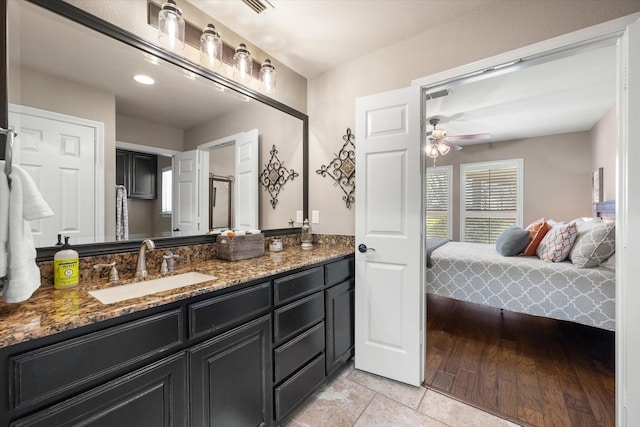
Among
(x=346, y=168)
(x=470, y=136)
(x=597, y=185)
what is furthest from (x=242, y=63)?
(x=597, y=185)

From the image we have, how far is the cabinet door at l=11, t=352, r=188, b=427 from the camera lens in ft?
2.69

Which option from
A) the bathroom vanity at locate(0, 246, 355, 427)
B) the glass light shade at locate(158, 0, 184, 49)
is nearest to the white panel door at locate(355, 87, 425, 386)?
the bathroom vanity at locate(0, 246, 355, 427)

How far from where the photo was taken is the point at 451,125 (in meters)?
4.22

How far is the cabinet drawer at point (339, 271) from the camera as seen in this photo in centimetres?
190

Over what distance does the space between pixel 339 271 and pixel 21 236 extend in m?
1.62

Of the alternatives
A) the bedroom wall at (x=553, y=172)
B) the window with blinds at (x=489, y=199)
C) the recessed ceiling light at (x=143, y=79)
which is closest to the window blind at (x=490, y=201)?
the window with blinds at (x=489, y=199)

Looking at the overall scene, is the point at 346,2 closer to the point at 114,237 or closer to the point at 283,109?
the point at 283,109

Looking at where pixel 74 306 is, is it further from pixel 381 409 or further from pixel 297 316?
pixel 381 409

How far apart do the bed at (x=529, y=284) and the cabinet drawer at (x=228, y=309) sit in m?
2.15

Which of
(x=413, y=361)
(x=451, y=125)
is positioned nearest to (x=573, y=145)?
(x=451, y=125)

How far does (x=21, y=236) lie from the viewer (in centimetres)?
92

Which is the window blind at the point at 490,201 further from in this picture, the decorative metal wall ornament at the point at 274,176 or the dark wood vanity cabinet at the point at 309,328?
the decorative metal wall ornament at the point at 274,176

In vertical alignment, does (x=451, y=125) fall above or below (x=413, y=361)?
above

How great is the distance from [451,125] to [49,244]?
4653 mm
